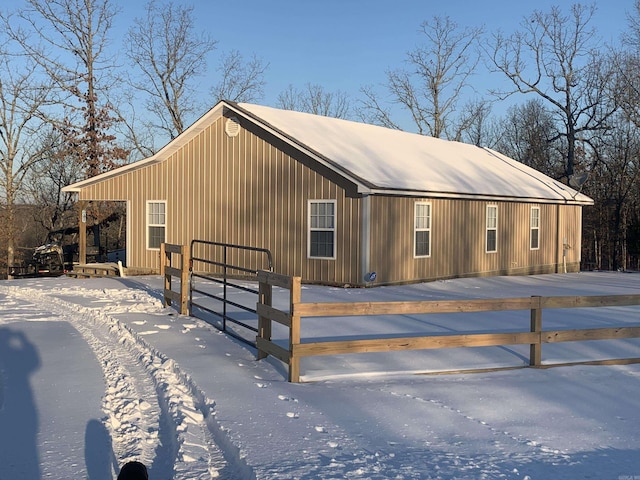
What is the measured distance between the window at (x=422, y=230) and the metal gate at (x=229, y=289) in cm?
426

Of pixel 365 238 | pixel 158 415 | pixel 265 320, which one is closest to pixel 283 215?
pixel 365 238

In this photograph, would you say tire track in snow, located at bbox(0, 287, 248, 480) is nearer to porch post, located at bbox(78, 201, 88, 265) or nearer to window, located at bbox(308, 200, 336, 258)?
window, located at bbox(308, 200, 336, 258)

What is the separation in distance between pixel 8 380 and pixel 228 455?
11.5ft

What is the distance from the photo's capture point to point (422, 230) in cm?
1773

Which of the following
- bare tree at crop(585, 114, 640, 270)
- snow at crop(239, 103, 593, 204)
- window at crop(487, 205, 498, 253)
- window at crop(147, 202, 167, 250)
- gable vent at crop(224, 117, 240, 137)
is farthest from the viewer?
bare tree at crop(585, 114, 640, 270)

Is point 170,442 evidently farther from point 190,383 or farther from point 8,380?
point 8,380

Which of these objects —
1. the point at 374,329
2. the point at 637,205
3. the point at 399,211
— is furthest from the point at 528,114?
the point at 374,329

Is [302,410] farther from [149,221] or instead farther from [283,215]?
[149,221]

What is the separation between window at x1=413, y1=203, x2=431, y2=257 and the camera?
17562 mm

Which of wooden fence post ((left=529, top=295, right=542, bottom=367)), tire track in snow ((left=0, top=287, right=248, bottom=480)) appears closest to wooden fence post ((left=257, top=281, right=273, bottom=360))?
tire track in snow ((left=0, top=287, right=248, bottom=480))

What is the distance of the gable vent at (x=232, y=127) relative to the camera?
18.7 meters

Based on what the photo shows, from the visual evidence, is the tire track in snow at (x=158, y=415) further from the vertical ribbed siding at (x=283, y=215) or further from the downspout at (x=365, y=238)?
the vertical ribbed siding at (x=283, y=215)

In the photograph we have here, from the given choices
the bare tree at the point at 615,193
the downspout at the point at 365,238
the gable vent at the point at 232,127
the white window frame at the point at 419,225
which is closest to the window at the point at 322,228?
the downspout at the point at 365,238

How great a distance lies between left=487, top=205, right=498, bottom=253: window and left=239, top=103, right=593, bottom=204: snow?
1.99 ft
